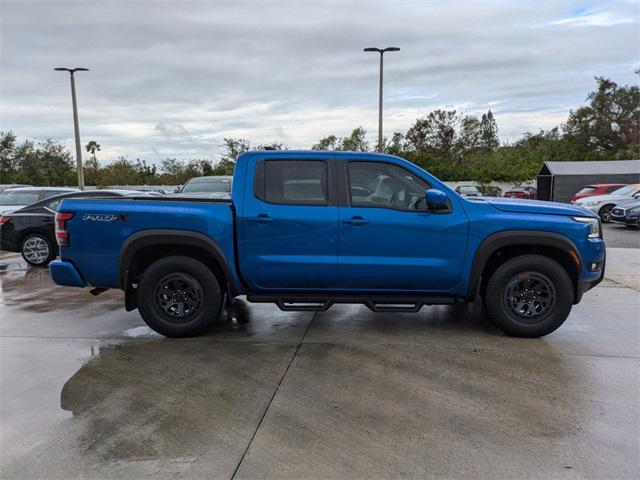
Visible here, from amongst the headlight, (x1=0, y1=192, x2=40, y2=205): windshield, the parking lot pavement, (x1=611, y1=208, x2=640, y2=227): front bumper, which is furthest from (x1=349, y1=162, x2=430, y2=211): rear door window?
(x1=611, y1=208, x2=640, y2=227): front bumper

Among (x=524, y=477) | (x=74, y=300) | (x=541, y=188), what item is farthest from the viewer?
(x=541, y=188)

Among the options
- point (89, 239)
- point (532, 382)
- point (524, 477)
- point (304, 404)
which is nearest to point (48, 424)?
point (304, 404)

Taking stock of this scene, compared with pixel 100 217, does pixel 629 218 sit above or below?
below

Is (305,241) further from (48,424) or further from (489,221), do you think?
(48,424)

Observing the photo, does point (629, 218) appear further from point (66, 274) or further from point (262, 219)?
point (66, 274)

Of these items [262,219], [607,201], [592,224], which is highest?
[262,219]

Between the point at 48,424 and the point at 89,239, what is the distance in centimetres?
215

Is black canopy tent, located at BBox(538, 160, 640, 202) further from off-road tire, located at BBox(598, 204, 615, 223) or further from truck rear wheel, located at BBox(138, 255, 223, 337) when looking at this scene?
truck rear wheel, located at BBox(138, 255, 223, 337)

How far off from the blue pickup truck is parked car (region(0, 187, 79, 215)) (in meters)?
6.76

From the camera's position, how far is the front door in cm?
485

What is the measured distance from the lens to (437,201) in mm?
4742

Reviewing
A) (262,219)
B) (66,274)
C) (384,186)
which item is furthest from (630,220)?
(66,274)

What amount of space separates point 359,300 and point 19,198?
9.77m

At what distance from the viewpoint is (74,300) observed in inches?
269
